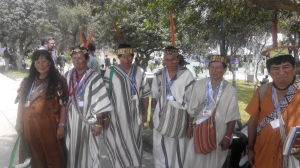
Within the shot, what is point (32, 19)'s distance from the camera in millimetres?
23328

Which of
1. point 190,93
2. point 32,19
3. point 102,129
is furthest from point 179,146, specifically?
point 32,19

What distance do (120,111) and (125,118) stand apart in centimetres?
11

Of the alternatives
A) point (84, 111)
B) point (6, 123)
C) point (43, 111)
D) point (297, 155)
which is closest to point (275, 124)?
point (297, 155)

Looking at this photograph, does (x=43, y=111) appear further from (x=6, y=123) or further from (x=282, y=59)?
(x=6, y=123)

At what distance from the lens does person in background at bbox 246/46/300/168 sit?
2670mm

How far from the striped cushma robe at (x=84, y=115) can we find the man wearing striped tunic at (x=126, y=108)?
0.29 meters

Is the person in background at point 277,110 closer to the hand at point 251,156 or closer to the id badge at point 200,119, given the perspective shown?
the hand at point 251,156

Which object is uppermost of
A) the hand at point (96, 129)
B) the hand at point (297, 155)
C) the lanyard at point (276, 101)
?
the lanyard at point (276, 101)

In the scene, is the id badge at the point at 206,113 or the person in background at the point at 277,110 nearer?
the person in background at the point at 277,110

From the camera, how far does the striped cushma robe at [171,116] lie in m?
3.76

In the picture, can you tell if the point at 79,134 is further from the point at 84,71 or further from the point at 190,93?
the point at 190,93

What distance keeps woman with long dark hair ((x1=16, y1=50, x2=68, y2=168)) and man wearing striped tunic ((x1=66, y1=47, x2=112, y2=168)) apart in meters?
0.12

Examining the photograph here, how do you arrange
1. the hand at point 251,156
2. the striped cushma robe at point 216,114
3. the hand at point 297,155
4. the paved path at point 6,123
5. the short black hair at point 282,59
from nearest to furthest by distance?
the hand at point 297,155 → the short black hair at point 282,59 → the hand at point 251,156 → the striped cushma robe at point 216,114 → the paved path at point 6,123

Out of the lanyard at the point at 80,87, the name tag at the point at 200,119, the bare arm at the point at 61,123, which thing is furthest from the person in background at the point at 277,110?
the bare arm at the point at 61,123
